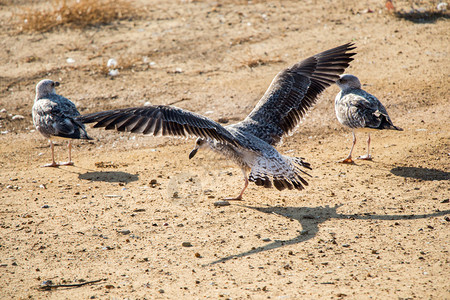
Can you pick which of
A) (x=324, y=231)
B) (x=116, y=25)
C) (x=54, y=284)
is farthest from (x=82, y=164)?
(x=116, y=25)

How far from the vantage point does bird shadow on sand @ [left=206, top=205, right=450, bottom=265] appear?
4926 mm

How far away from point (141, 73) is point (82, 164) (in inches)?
132

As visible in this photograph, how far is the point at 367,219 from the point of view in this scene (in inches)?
212

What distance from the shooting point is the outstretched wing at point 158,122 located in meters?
4.98

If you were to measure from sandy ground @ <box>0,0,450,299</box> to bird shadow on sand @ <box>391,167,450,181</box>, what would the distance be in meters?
0.01

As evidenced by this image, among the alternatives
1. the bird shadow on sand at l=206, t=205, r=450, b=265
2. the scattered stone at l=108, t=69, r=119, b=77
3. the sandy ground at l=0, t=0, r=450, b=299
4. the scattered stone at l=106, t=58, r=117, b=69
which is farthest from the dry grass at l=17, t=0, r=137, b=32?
the bird shadow on sand at l=206, t=205, r=450, b=265

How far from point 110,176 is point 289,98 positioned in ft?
9.26

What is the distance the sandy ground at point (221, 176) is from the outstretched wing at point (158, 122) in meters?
1.04

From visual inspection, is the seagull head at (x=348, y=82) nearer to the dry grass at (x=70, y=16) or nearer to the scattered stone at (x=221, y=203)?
the scattered stone at (x=221, y=203)

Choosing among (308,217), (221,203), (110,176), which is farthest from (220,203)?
(110,176)

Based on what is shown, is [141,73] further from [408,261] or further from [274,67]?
[408,261]

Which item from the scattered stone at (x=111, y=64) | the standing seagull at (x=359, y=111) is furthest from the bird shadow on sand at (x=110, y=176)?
the scattered stone at (x=111, y=64)

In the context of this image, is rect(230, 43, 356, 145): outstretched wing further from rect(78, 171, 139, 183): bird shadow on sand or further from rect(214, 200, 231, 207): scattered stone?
rect(78, 171, 139, 183): bird shadow on sand

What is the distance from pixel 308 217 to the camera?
5.49 metres
